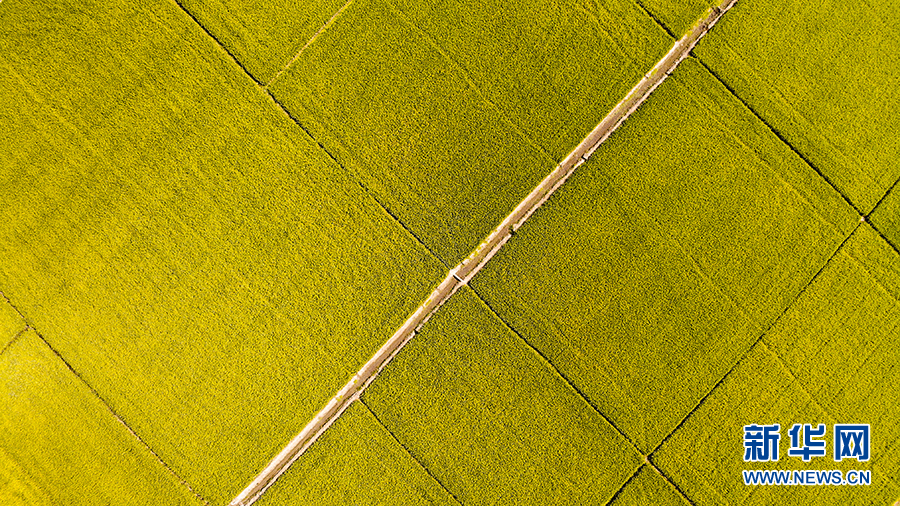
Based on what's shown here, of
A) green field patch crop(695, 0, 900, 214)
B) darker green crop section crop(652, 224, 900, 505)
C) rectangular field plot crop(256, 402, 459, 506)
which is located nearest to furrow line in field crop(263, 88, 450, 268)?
rectangular field plot crop(256, 402, 459, 506)

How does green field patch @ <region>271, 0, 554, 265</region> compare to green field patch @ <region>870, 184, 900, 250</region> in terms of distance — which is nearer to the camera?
green field patch @ <region>870, 184, 900, 250</region>

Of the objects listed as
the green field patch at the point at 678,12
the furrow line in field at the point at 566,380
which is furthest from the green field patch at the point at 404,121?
the green field patch at the point at 678,12

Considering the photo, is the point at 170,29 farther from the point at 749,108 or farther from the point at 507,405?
the point at 749,108

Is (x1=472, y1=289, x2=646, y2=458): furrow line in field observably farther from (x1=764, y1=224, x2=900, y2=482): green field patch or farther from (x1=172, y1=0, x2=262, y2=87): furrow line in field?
(x1=172, y1=0, x2=262, y2=87): furrow line in field

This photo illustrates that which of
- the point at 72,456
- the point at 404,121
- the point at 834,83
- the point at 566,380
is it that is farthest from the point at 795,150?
the point at 72,456

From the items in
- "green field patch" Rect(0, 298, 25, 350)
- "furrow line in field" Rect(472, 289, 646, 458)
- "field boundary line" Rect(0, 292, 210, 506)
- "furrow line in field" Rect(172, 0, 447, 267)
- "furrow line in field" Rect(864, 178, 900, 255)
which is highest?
"furrow line in field" Rect(864, 178, 900, 255)

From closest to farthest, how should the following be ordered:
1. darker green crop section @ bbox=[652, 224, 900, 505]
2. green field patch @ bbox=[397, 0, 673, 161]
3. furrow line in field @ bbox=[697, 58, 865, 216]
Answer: darker green crop section @ bbox=[652, 224, 900, 505] < furrow line in field @ bbox=[697, 58, 865, 216] < green field patch @ bbox=[397, 0, 673, 161]

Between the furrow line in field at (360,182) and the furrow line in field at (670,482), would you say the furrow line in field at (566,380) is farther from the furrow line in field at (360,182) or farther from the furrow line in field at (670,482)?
the furrow line in field at (360,182)
